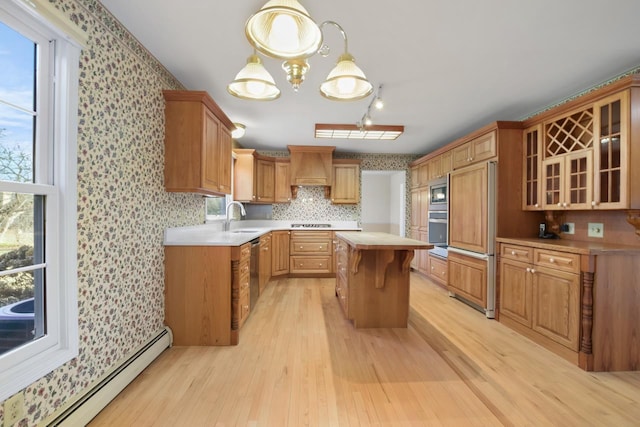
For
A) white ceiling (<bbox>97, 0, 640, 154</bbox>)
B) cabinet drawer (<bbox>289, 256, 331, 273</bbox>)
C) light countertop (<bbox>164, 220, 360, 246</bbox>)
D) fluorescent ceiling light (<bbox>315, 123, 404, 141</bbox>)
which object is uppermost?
white ceiling (<bbox>97, 0, 640, 154</bbox>)

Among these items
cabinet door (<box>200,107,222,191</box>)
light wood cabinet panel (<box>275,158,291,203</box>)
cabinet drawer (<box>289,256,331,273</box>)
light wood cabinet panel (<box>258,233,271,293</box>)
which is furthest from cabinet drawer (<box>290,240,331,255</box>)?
cabinet door (<box>200,107,222,191</box>)

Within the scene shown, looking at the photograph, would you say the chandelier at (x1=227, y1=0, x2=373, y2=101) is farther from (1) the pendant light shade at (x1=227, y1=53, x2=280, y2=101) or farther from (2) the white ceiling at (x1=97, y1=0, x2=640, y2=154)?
(2) the white ceiling at (x1=97, y1=0, x2=640, y2=154)

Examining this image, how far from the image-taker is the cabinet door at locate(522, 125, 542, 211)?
2732mm

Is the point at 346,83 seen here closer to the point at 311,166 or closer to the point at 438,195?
the point at 438,195

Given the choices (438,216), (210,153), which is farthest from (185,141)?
(438,216)

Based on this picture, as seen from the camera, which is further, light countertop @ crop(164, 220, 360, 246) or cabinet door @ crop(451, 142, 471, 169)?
cabinet door @ crop(451, 142, 471, 169)

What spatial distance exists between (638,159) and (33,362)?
155 inches

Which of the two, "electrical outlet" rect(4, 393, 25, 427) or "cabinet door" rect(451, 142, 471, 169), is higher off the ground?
"cabinet door" rect(451, 142, 471, 169)

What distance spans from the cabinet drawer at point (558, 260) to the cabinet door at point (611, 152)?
0.49 meters

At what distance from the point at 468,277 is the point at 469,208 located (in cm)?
86

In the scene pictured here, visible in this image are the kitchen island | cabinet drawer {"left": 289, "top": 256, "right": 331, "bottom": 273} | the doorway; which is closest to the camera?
the kitchen island

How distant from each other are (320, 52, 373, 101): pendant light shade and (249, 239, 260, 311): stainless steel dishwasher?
1.94 meters

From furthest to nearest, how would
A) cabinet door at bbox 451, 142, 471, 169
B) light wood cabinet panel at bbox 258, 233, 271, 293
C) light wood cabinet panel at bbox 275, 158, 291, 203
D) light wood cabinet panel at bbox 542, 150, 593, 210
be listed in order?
light wood cabinet panel at bbox 275, 158, 291, 203 → light wood cabinet panel at bbox 258, 233, 271, 293 → cabinet door at bbox 451, 142, 471, 169 → light wood cabinet panel at bbox 542, 150, 593, 210

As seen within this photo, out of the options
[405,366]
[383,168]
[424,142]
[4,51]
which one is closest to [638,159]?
[405,366]
